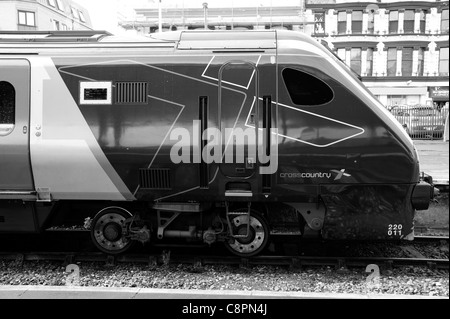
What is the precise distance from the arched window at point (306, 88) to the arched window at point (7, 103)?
152 inches

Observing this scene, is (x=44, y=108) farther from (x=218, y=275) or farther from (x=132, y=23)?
(x=132, y=23)

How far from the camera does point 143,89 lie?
5891 mm

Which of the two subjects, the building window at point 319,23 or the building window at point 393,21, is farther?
the building window at point 319,23

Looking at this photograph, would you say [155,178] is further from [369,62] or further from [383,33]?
[383,33]

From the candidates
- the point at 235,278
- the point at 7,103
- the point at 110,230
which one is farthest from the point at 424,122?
the point at 7,103

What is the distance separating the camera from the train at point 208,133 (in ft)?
18.8

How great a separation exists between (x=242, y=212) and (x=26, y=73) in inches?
142

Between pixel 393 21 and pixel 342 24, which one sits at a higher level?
pixel 393 21

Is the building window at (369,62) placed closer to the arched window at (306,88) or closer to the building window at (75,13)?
the building window at (75,13)

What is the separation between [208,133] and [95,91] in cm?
170

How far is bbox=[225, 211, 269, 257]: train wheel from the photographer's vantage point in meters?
6.16

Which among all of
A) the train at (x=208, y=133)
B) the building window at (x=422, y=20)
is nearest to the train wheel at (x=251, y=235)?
the train at (x=208, y=133)

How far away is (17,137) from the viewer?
5891 millimetres
